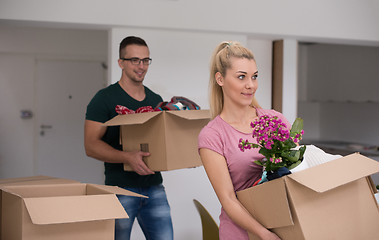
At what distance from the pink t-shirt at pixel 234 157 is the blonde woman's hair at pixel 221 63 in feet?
0.53

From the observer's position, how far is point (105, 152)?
2.32 metres

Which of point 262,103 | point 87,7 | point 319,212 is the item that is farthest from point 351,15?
point 319,212

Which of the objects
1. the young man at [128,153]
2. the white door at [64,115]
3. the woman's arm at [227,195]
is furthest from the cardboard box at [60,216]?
Result: the white door at [64,115]

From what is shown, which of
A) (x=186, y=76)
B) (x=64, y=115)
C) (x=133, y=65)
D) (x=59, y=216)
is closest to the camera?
(x=59, y=216)

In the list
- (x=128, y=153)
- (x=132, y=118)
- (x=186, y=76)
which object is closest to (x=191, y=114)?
(x=132, y=118)

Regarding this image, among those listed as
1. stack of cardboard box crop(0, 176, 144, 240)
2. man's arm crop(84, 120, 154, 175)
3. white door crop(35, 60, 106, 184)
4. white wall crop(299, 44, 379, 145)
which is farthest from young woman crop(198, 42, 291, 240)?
white door crop(35, 60, 106, 184)

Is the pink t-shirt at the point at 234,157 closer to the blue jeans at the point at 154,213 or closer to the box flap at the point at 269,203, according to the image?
the box flap at the point at 269,203

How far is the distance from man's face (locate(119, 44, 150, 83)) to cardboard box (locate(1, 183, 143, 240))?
1.03m

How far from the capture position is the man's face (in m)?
2.44

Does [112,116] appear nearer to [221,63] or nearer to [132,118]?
[132,118]

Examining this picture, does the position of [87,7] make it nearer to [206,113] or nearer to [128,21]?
[128,21]

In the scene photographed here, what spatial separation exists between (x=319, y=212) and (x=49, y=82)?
4994 mm

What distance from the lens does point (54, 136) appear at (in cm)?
579

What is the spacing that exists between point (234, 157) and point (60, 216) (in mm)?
624
